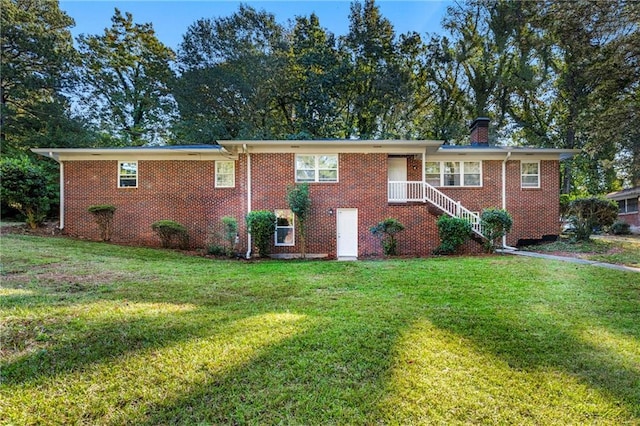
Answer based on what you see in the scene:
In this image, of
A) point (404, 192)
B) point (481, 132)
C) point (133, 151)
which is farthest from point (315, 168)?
point (481, 132)

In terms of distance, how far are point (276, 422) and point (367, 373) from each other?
96 cm

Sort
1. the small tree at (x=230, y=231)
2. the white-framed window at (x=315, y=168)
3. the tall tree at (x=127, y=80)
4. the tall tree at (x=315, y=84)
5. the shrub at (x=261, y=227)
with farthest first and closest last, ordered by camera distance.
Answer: the tall tree at (x=127, y=80) → the tall tree at (x=315, y=84) → the white-framed window at (x=315, y=168) → the small tree at (x=230, y=231) → the shrub at (x=261, y=227)

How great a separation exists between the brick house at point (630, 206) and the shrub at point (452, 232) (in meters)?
18.2

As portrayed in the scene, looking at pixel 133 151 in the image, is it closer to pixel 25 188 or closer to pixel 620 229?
pixel 25 188

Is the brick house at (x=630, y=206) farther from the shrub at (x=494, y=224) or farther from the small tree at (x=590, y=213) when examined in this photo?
the shrub at (x=494, y=224)

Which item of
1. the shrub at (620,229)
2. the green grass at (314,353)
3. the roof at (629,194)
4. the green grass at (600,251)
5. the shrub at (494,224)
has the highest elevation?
the roof at (629,194)

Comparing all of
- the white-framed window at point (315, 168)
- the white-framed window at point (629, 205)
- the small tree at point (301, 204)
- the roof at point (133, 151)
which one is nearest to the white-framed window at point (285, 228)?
the small tree at point (301, 204)

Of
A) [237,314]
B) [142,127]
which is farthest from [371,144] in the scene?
[142,127]

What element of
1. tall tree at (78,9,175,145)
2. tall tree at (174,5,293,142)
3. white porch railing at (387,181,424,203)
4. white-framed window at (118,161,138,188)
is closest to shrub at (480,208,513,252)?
white porch railing at (387,181,424,203)

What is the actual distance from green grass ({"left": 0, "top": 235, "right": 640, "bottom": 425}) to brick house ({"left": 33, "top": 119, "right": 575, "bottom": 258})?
6060mm

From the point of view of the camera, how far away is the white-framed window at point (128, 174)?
1295 cm

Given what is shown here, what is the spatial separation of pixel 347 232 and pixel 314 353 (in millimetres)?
8852

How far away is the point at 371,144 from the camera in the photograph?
1164cm

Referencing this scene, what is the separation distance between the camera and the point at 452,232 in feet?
35.9
